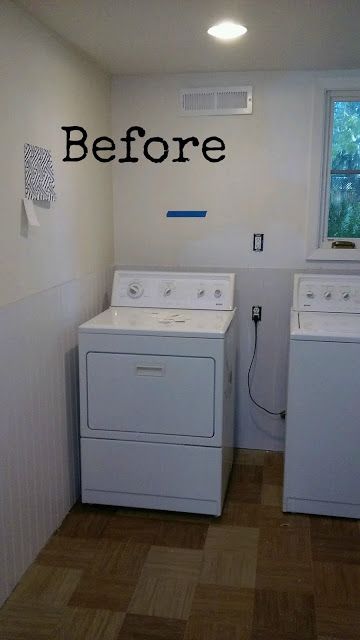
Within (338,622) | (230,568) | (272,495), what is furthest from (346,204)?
(338,622)

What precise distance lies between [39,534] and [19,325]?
0.89m

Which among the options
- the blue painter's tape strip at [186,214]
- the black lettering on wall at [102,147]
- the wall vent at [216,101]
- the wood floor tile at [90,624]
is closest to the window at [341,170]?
the wall vent at [216,101]

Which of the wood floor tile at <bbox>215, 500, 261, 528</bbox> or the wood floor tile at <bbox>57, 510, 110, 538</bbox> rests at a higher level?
the wood floor tile at <bbox>215, 500, 261, 528</bbox>

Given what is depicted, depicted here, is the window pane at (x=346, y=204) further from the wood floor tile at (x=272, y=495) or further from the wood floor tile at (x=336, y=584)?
the wood floor tile at (x=336, y=584)

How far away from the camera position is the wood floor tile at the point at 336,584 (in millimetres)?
2125

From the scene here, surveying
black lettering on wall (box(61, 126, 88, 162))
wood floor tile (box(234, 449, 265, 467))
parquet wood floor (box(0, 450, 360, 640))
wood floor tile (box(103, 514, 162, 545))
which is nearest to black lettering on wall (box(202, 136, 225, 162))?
black lettering on wall (box(61, 126, 88, 162))

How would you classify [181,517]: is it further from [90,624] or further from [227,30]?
[227,30]

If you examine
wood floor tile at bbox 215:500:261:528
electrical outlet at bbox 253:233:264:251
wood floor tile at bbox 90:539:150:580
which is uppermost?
electrical outlet at bbox 253:233:264:251

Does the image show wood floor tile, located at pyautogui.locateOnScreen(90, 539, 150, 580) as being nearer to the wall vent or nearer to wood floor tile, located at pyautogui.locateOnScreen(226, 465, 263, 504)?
wood floor tile, located at pyautogui.locateOnScreen(226, 465, 263, 504)

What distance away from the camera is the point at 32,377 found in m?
2.30

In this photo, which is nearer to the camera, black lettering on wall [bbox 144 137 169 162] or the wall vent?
the wall vent

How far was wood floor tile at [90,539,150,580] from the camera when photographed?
90.1 inches

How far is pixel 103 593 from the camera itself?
216 centimetres

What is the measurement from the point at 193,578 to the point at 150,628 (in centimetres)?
31
